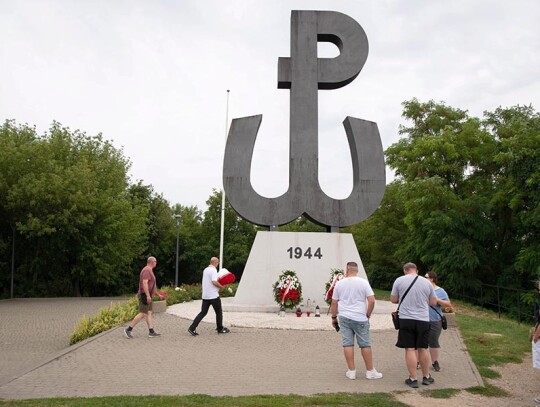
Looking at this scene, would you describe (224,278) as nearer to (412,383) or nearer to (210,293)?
(210,293)

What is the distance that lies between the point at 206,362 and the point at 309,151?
8.30 meters

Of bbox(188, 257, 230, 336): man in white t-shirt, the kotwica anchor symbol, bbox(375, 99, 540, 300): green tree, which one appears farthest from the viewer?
bbox(375, 99, 540, 300): green tree

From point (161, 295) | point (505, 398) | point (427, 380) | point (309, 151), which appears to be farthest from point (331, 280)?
point (505, 398)

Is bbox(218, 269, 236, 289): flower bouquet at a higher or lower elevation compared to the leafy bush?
higher

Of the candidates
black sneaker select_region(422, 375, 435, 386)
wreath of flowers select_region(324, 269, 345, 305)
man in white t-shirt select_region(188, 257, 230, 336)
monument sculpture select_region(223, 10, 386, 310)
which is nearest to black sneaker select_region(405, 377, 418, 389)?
black sneaker select_region(422, 375, 435, 386)

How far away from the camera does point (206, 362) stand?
7551 mm

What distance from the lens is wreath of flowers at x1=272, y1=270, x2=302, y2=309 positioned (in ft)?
44.2

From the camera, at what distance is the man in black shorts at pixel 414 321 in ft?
20.8

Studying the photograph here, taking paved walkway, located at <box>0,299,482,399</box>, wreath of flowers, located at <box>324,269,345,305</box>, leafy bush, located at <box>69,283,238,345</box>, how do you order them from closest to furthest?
paved walkway, located at <box>0,299,482,399</box> → leafy bush, located at <box>69,283,238,345</box> → wreath of flowers, located at <box>324,269,345,305</box>

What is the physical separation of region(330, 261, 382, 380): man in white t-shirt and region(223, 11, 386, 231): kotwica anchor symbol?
25.7 feet

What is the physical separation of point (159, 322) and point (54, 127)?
2016 centimetres

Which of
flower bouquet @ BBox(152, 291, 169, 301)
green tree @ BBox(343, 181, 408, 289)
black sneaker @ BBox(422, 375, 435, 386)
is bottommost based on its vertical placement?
black sneaker @ BBox(422, 375, 435, 386)

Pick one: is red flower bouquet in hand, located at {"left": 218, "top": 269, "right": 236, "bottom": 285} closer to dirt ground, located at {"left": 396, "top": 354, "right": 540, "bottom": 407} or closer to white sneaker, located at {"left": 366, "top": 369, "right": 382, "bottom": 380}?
white sneaker, located at {"left": 366, "top": 369, "right": 382, "bottom": 380}

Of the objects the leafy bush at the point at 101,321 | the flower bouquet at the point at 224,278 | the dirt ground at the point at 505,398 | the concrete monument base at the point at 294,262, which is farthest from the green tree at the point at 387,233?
the dirt ground at the point at 505,398
